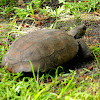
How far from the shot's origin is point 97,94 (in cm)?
270

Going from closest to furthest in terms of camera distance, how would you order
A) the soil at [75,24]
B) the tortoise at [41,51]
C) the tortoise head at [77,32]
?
the tortoise at [41,51] < the soil at [75,24] < the tortoise head at [77,32]

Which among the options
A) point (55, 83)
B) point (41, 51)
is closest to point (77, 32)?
point (41, 51)

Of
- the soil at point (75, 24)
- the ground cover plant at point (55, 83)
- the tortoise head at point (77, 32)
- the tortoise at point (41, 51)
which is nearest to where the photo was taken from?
the ground cover plant at point (55, 83)

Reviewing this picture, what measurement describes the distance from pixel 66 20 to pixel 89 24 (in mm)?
734

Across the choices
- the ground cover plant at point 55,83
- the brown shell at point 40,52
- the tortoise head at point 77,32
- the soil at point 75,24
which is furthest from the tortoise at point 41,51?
the tortoise head at point 77,32

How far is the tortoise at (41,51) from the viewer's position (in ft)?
10.8

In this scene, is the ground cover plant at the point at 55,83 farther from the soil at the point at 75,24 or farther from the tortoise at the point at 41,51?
the tortoise at the point at 41,51

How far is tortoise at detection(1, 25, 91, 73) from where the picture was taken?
329 centimetres

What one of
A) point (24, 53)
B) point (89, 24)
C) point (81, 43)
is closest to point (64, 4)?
point (89, 24)

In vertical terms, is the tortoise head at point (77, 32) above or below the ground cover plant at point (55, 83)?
above

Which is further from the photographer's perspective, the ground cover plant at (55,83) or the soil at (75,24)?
the soil at (75,24)

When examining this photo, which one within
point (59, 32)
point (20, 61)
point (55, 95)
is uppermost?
point (59, 32)

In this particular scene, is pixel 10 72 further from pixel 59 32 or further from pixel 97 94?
pixel 97 94

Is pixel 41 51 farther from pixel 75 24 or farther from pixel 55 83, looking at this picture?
pixel 75 24
